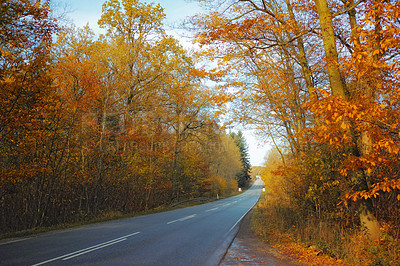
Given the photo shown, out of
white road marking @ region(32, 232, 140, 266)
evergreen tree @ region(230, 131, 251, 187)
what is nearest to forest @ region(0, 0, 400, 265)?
white road marking @ region(32, 232, 140, 266)

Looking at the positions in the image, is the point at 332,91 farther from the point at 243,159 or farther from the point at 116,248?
the point at 243,159

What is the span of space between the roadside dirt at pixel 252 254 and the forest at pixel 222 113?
1227 millimetres

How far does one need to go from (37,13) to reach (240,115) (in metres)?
9.68

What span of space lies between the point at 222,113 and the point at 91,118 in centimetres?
896

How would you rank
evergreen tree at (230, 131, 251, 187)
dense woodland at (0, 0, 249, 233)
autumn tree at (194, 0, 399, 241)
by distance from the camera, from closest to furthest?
autumn tree at (194, 0, 399, 241), dense woodland at (0, 0, 249, 233), evergreen tree at (230, 131, 251, 187)

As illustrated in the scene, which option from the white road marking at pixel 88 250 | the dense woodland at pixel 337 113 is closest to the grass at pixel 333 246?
the dense woodland at pixel 337 113

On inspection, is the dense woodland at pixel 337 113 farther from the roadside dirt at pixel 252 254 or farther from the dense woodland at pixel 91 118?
the dense woodland at pixel 91 118

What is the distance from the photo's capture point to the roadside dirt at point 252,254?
621 centimetres

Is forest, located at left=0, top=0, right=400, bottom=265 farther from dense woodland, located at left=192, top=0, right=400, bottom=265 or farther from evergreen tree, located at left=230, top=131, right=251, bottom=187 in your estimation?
evergreen tree, located at left=230, top=131, right=251, bottom=187

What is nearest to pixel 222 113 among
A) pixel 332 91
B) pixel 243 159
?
pixel 332 91

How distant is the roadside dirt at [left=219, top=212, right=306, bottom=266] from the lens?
20.4 ft

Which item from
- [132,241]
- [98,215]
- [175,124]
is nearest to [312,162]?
[132,241]

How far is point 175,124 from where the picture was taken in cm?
2756

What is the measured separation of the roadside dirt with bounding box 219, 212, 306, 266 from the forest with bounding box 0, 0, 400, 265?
123 centimetres
